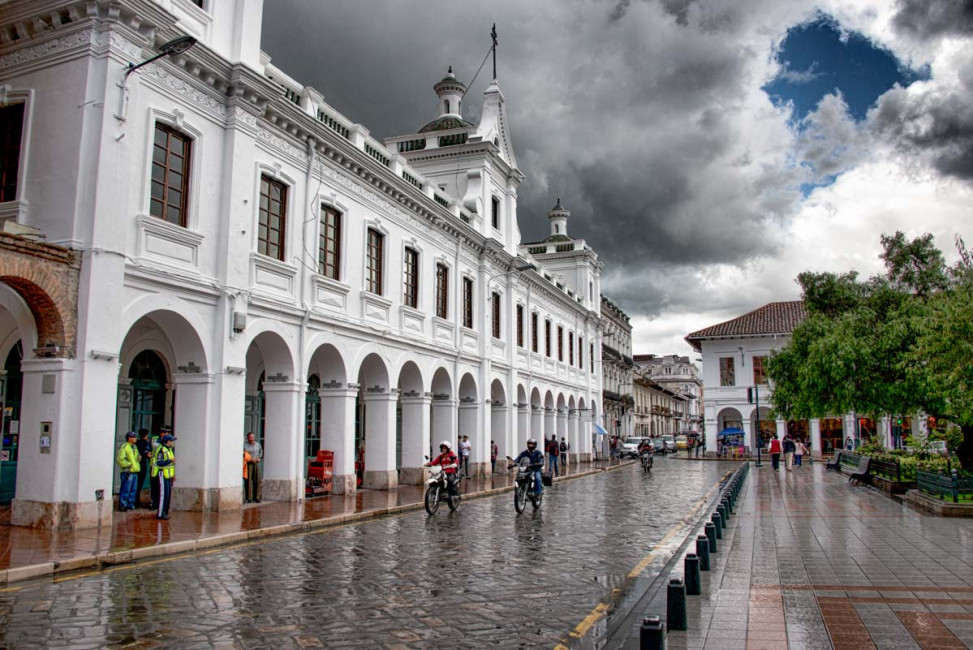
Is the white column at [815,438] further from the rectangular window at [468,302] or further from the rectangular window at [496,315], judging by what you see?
the rectangular window at [468,302]

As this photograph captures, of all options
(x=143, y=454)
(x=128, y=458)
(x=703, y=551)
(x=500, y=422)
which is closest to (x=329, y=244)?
(x=143, y=454)

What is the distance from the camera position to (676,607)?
632 cm

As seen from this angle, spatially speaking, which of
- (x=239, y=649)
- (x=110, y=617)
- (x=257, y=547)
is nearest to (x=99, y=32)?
(x=257, y=547)

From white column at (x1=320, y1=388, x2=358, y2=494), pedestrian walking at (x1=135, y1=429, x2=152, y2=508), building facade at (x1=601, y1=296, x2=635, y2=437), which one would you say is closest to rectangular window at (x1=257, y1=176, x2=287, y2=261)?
white column at (x1=320, y1=388, x2=358, y2=494)

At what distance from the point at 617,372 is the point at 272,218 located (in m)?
46.8

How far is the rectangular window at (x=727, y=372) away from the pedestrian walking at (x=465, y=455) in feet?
106

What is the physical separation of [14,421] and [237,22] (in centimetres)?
920

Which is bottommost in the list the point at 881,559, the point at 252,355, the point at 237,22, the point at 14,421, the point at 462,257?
the point at 881,559

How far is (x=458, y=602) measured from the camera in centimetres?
774

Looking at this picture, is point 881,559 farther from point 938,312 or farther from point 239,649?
point 938,312

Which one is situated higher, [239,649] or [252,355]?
[252,355]

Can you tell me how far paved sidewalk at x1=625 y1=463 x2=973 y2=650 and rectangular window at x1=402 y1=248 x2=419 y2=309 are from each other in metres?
12.0

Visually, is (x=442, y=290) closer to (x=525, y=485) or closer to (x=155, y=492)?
(x=525, y=485)

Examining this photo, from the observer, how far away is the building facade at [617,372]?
56531mm
